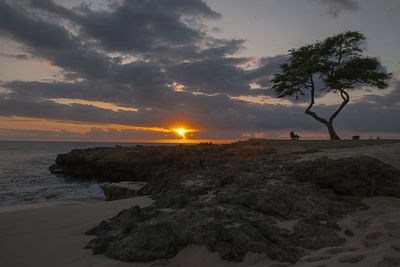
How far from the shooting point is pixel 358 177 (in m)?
5.32

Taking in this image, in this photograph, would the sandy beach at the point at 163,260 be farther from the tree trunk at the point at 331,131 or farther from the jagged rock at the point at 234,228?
the tree trunk at the point at 331,131

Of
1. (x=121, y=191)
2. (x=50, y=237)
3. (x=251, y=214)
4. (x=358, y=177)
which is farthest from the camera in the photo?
(x=121, y=191)

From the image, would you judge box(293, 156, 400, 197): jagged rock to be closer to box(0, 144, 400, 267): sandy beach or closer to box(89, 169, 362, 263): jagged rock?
box(0, 144, 400, 267): sandy beach

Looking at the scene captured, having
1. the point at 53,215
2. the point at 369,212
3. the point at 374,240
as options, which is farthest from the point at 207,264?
the point at 53,215

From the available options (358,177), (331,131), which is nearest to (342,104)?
(331,131)

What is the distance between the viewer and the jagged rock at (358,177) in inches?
205

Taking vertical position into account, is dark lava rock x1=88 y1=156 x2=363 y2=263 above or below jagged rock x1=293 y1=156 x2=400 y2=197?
below

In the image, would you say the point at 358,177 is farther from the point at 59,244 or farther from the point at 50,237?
the point at 50,237

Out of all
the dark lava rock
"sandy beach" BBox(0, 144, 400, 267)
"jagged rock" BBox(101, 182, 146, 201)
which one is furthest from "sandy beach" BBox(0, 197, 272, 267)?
"jagged rock" BBox(101, 182, 146, 201)

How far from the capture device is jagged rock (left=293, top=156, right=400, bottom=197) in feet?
17.1

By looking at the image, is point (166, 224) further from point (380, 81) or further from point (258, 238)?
point (380, 81)

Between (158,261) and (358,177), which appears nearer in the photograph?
(158,261)

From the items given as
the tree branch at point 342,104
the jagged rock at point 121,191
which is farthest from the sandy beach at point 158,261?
the tree branch at point 342,104

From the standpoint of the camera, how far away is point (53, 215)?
18.5ft
